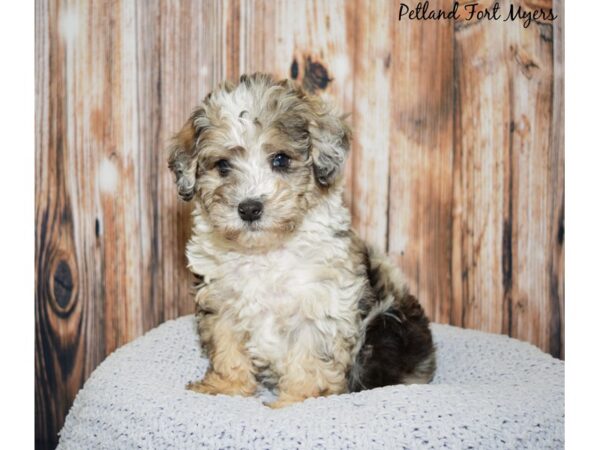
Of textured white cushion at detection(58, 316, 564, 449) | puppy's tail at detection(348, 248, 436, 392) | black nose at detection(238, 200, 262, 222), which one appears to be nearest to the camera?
textured white cushion at detection(58, 316, 564, 449)

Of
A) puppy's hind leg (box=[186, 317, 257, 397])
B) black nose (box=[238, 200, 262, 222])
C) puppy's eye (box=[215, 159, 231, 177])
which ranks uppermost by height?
puppy's eye (box=[215, 159, 231, 177])

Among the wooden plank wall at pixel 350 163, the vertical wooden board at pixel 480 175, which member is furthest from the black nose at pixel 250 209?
the vertical wooden board at pixel 480 175

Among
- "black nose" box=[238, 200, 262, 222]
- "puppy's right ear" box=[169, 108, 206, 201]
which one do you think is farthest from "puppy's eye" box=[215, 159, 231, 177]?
"black nose" box=[238, 200, 262, 222]

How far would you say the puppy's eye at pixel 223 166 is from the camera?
2.98 m

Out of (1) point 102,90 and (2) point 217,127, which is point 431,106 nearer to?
(2) point 217,127

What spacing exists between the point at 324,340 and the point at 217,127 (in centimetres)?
108

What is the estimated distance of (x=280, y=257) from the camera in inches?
120

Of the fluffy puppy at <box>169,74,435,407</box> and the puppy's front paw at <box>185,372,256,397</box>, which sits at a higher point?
the fluffy puppy at <box>169,74,435,407</box>

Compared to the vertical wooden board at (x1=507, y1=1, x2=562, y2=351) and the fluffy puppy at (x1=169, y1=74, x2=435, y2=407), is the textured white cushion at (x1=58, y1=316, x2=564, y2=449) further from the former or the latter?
the vertical wooden board at (x1=507, y1=1, x2=562, y2=351)

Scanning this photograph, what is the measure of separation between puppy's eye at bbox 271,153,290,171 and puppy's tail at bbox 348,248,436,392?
69 centimetres

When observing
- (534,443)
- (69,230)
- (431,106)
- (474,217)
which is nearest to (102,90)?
(69,230)

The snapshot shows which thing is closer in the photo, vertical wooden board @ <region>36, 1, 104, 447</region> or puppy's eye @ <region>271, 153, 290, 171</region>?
puppy's eye @ <region>271, 153, 290, 171</region>

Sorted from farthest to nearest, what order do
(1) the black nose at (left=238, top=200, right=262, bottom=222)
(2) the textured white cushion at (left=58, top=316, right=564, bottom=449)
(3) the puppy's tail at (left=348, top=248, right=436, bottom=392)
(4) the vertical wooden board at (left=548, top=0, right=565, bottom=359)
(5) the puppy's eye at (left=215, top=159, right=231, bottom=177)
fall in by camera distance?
1. (4) the vertical wooden board at (left=548, top=0, right=565, bottom=359)
2. (3) the puppy's tail at (left=348, top=248, right=436, bottom=392)
3. (5) the puppy's eye at (left=215, top=159, right=231, bottom=177)
4. (1) the black nose at (left=238, top=200, right=262, bottom=222)
5. (2) the textured white cushion at (left=58, top=316, right=564, bottom=449)

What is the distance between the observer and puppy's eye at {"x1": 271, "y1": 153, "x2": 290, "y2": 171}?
2951mm
